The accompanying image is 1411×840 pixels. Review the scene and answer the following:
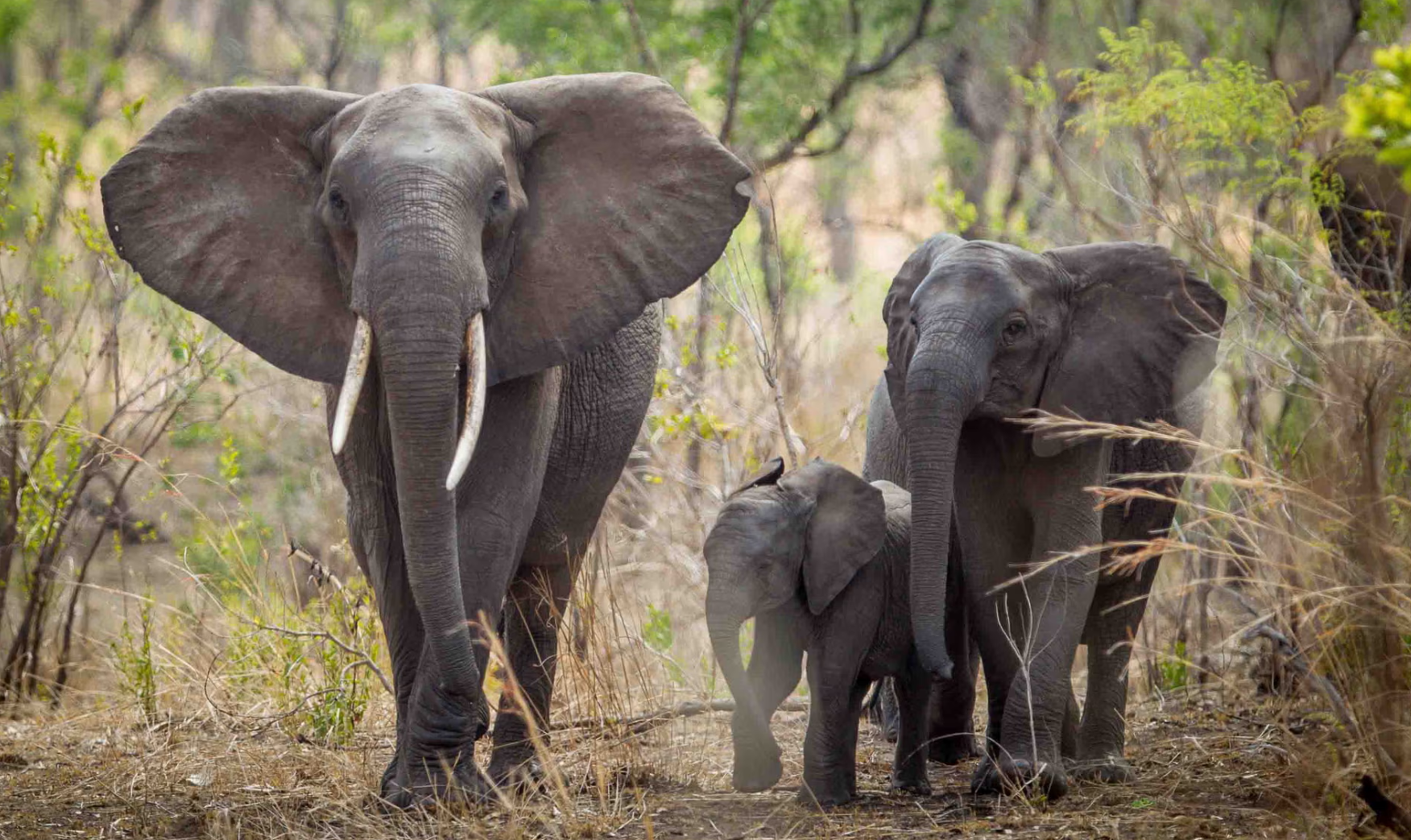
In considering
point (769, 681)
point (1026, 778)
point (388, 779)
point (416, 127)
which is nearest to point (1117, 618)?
point (1026, 778)

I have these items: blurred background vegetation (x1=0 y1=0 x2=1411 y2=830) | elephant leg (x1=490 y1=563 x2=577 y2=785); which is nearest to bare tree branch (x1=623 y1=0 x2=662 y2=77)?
blurred background vegetation (x1=0 y1=0 x2=1411 y2=830)

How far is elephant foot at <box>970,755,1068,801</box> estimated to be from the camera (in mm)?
5609

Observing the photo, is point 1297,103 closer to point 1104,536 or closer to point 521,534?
point 1104,536

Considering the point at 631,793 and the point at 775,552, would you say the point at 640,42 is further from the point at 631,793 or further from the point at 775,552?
the point at 631,793

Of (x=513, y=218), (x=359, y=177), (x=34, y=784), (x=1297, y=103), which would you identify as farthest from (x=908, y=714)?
(x=1297, y=103)

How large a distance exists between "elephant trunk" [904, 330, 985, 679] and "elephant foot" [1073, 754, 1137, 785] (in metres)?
1.05

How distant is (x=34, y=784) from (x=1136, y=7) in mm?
9495

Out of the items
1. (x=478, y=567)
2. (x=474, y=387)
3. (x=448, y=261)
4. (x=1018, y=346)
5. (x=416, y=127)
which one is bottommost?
(x=478, y=567)

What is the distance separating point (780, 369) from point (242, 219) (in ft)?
17.8

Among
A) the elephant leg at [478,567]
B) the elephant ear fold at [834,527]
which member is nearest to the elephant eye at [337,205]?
the elephant leg at [478,567]

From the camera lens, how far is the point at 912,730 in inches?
243

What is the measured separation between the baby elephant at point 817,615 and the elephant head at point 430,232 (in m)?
0.87

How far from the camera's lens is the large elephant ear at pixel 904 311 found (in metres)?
6.06

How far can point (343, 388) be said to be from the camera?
4898 millimetres
